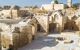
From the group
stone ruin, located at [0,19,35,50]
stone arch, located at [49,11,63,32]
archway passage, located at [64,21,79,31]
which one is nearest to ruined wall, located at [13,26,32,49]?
stone ruin, located at [0,19,35,50]

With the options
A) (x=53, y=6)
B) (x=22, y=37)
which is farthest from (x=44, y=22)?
(x=53, y=6)

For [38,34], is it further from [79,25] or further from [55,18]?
[79,25]

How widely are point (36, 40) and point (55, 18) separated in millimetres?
8444

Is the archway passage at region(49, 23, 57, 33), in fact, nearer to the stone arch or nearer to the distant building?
the stone arch

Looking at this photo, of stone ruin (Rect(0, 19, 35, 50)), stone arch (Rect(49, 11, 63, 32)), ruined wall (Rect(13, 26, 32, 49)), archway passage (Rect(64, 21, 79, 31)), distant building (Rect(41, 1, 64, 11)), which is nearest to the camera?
stone ruin (Rect(0, 19, 35, 50))

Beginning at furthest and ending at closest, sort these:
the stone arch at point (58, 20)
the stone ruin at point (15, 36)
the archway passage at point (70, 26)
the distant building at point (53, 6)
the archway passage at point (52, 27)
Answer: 1. the distant building at point (53, 6)
2. the archway passage at point (70, 26)
3. the archway passage at point (52, 27)
4. the stone arch at point (58, 20)
5. the stone ruin at point (15, 36)

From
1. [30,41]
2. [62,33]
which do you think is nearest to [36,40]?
[30,41]

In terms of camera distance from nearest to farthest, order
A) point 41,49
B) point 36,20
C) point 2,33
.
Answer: point 2,33 < point 41,49 < point 36,20

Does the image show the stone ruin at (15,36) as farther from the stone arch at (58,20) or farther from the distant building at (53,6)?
the distant building at (53,6)

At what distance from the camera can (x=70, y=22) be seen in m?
A: 37.8

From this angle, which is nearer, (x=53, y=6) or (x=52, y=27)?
(x=52, y=27)

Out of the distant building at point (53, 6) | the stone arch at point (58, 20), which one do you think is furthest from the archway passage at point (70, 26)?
the distant building at point (53, 6)

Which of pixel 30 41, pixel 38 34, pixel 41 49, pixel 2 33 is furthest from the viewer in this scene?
pixel 38 34

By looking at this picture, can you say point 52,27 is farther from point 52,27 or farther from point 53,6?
point 53,6
